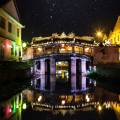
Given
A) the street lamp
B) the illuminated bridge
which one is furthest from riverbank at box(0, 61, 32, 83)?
the street lamp

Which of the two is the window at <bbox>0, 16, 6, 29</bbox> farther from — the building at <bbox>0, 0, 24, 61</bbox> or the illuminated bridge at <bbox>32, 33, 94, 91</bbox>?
the illuminated bridge at <bbox>32, 33, 94, 91</bbox>

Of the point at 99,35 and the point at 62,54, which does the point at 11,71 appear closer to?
the point at 62,54

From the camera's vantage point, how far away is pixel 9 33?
43000 mm

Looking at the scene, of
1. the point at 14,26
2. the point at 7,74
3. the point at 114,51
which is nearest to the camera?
the point at 7,74

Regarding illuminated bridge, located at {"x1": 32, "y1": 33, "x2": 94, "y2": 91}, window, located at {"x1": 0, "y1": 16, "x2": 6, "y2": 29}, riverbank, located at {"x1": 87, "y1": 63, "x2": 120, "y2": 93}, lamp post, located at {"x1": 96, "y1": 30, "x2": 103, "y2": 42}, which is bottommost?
riverbank, located at {"x1": 87, "y1": 63, "x2": 120, "y2": 93}

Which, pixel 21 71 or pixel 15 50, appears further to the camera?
pixel 15 50

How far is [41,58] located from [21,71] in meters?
28.4

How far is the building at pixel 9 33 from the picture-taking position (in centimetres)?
3834

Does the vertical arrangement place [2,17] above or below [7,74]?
above

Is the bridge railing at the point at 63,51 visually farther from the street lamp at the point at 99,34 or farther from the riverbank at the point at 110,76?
the riverbank at the point at 110,76

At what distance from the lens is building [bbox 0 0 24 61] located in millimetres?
38344

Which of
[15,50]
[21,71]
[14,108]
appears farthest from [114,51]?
[14,108]

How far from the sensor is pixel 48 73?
228ft

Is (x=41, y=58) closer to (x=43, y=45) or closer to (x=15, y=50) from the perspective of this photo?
(x=43, y=45)
